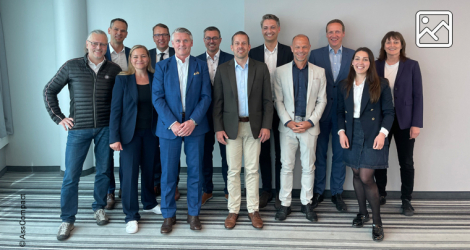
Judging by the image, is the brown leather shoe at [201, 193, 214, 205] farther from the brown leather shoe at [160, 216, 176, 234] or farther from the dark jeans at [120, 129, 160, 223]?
the dark jeans at [120, 129, 160, 223]

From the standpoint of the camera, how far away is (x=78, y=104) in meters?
2.82

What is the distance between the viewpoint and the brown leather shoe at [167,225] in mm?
2892

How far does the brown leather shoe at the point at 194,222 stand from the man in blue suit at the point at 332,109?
1256mm

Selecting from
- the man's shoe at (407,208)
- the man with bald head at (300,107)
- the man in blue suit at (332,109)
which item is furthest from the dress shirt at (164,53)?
the man's shoe at (407,208)

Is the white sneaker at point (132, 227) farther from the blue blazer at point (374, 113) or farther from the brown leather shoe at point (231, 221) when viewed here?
the blue blazer at point (374, 113)

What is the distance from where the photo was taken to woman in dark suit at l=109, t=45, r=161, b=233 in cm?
280

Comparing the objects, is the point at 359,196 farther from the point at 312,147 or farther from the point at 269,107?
the point at 269,107

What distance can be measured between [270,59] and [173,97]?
3.97 ft

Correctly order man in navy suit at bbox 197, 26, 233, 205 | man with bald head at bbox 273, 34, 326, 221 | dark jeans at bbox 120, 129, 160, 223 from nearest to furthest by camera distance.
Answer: dark jeans at bbox 120, 129, 160, 223
man with bald head at bbox 273, 34, 326, 221
man in navy suit at bbox 197, 26, 233, 205

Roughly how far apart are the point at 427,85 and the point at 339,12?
1.29 m

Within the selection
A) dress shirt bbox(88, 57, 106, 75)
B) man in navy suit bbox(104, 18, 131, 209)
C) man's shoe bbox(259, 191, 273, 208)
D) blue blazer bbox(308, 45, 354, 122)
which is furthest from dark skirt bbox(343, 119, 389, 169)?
man in navy suit bbox(104, 18, 131, 209)

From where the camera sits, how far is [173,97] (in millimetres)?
2807

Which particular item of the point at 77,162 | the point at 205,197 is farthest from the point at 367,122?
the point at 77,162

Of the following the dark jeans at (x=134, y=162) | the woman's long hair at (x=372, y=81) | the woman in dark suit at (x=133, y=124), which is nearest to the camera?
the woman's long hair at (x=372, y=81)
